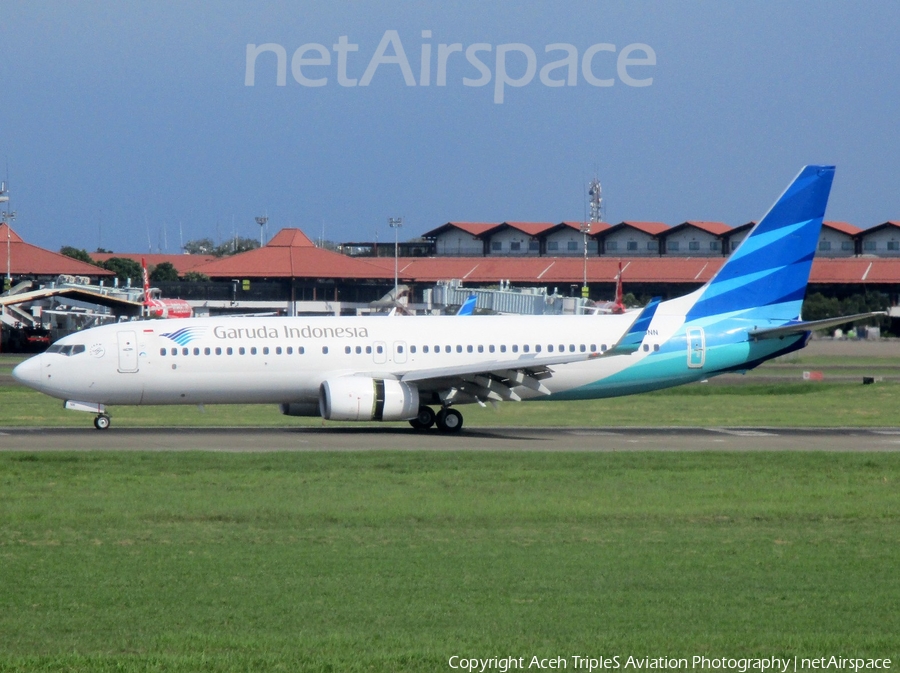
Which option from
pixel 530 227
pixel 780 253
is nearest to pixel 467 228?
pixel 530 227

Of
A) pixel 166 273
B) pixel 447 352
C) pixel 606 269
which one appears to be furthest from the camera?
pixel 166 273

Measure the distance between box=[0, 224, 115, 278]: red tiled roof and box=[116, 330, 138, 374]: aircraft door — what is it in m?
81.8

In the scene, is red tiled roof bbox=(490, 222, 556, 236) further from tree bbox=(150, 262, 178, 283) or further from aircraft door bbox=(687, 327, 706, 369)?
aircraft door bbox=(687, 327, 706, 369)

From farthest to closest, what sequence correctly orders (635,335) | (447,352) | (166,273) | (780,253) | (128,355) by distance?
(166,273) → (780,253) → (447,352) → (128,355) → (635,335)

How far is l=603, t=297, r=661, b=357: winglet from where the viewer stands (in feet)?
95.0

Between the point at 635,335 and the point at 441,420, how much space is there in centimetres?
591

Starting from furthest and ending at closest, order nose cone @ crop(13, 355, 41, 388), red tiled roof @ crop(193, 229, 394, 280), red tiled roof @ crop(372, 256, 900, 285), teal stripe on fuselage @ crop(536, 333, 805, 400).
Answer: red tiled roof @ crop(193, 229, 394, 280) → red tiled roof @ crop(372, 256, 900, 285) → teal stripe on fuselage @ crop(536, 333, 805, 400) → nose cone @ crop(13, 355, 41, 388)

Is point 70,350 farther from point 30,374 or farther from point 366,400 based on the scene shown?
point 366,400

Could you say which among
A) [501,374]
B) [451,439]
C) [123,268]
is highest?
[123,268]

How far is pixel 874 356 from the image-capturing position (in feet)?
246

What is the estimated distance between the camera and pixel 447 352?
31719mm

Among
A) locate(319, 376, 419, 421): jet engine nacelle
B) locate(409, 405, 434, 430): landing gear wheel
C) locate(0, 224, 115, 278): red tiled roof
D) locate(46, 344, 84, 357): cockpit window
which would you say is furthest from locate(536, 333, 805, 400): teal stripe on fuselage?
locate(0, 224, 115, 278): red tiled roof

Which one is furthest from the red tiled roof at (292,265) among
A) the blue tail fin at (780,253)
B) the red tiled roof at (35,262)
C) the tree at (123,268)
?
the blue tail fin at (780,253)

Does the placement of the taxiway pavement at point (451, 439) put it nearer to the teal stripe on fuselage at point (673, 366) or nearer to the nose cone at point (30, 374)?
the teal stripe on fuselage at point (673, 366)
